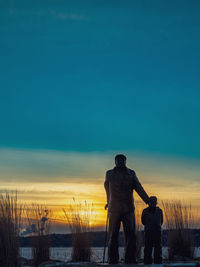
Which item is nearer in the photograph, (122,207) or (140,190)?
(122,207)

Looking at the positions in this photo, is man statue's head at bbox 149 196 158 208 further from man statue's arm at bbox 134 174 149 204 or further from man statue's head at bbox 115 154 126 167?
man statue's head at bbox 115 154 126 167

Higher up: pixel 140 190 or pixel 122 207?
pixel 140 190

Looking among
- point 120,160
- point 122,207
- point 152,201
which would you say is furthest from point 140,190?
point 120,160

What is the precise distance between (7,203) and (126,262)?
8.47ft

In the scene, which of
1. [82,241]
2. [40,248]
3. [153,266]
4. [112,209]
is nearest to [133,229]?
[112,209]

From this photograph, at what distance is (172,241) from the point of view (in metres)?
11.3

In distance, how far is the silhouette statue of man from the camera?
27.9 feet

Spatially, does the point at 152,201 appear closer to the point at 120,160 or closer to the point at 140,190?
the point at 140,190

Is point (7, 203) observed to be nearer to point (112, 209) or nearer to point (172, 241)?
point (112, 209)

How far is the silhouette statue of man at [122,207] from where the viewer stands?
27.9ft

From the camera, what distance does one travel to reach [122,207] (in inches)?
335

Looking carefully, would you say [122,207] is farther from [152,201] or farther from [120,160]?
[120,160]

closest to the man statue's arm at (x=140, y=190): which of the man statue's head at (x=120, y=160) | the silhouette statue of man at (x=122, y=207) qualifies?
the silhouette statue of man at (x=122, y=207)

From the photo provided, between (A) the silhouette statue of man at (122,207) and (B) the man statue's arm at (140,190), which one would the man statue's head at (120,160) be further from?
(B) the man statue's arm at (140,190)
